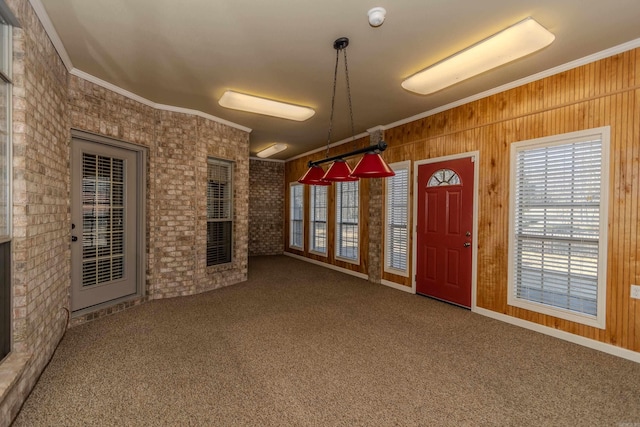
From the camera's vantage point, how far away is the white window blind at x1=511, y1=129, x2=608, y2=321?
305 cm

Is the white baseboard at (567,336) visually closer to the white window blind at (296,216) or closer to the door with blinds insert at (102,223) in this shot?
the door with blinds insert at (102,223)

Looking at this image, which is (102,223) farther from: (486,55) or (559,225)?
(559,225)

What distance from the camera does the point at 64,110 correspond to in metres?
3.16

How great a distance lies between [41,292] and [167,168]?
2.41 meters

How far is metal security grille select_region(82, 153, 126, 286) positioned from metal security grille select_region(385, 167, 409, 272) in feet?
13.8

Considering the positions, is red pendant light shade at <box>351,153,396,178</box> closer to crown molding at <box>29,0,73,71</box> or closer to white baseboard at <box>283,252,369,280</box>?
crown molding at <box>29,0,73,71</box>

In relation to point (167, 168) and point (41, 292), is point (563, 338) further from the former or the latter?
point (167, 168)

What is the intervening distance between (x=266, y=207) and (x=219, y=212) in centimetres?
382

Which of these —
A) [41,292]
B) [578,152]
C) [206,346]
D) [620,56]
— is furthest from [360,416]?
[620,56]

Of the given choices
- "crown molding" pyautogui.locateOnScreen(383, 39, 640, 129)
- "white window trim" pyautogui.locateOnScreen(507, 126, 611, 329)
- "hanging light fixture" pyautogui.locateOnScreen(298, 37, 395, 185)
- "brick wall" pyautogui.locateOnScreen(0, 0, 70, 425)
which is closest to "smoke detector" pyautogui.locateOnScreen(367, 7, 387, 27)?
"hanging light fixture" pyautogui.locateOnScreen(298, 37, 395, 185)

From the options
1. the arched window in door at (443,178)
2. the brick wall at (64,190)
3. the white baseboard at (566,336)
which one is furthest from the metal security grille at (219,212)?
the white baseboard at (566,336)

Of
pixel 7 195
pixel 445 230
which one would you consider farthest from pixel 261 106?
pixel 445 230

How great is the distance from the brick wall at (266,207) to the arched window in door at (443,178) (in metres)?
5.44

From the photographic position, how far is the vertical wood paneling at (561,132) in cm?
282
